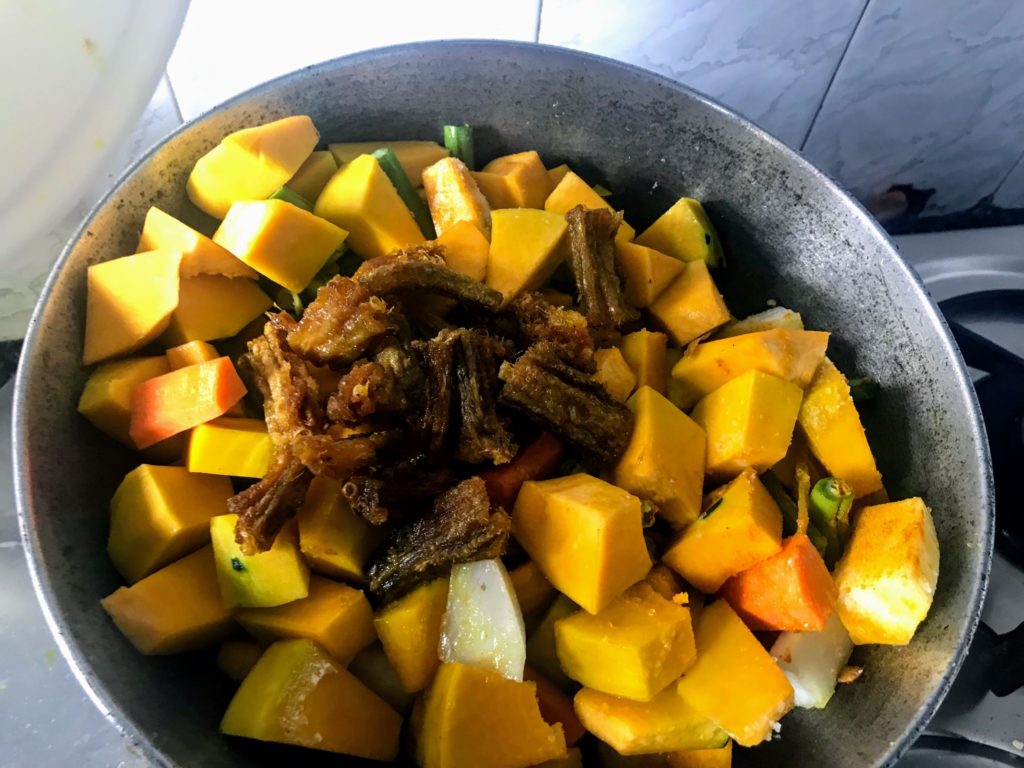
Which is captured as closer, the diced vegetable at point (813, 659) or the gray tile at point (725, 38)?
the diced vegetable at point (813, 659)

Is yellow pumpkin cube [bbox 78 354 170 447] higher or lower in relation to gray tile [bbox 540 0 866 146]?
lower

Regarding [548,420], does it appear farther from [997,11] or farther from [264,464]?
[997,11]

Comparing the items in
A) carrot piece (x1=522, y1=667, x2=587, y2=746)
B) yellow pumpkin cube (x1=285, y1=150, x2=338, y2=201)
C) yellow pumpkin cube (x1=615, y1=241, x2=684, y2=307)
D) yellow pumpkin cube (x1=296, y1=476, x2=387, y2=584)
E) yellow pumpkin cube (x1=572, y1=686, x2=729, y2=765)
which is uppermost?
yellow pumpkin cube (x1=285, y1=150, x2=338, y2=201)

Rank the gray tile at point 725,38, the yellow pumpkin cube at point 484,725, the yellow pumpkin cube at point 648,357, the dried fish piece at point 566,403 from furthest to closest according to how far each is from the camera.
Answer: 1. the gray tile at point 725,38
2. the yellow pumpkin cube at point 648,357
3. the dried fish piece at point 566,403
4. the yellow pumpkin cube at point 484,725

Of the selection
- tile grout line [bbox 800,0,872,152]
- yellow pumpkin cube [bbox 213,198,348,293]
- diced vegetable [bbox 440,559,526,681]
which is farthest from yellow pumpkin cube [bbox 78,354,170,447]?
tile grout line [bbox 800,0,872,152]

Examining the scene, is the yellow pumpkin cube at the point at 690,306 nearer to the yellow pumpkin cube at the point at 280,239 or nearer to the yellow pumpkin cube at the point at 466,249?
the yellow pumpkin cube at the point at 466,249

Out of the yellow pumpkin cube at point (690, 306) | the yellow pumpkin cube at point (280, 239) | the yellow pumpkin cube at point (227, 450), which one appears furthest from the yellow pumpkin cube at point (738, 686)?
the yellow pumpkin cube at point (280, 239)

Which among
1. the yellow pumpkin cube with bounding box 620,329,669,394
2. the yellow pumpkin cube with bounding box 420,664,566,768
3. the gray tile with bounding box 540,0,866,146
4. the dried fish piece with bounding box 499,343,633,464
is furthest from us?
the gray tile with bounding box 540,0,866,146

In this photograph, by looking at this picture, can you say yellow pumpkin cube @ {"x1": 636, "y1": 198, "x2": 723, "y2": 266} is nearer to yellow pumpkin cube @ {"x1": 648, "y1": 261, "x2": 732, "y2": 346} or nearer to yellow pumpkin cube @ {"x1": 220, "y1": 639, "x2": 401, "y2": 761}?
yellow pumpkin cube @ {"x1": 648, "y1": 261, "x2": 732, "y2": 346}
